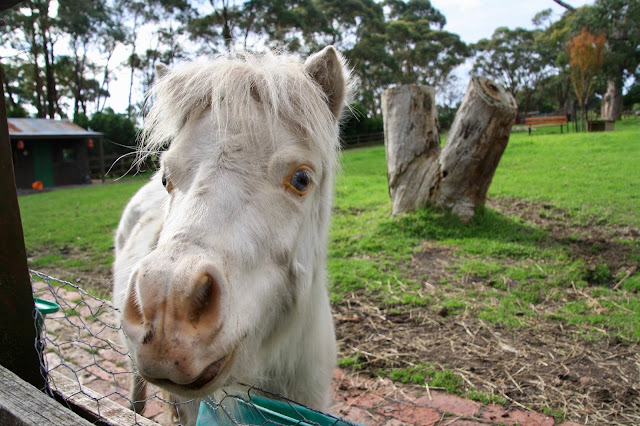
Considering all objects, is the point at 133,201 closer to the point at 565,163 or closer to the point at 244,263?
the point at 244,263

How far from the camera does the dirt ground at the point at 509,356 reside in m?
2.92

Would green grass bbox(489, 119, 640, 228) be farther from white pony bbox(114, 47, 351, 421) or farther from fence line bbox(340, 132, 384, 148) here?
fence line bbox(340, 132, 384, 148)

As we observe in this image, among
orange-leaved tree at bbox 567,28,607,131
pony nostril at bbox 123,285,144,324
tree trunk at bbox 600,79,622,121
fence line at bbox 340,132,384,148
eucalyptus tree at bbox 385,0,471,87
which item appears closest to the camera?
pony nostril at bbox 123,285,144,324

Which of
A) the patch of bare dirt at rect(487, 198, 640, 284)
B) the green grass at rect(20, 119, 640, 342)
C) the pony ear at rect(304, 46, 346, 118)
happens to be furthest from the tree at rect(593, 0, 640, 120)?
the pony ear at rect(304, 46, 346, 118)

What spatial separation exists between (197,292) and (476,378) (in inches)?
110

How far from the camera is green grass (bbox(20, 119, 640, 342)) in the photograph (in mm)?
4191

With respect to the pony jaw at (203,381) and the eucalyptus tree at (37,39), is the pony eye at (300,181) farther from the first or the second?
the eucalyptus tree at (37,39)

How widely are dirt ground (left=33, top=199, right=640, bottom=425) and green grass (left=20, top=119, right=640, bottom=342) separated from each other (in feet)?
0.45

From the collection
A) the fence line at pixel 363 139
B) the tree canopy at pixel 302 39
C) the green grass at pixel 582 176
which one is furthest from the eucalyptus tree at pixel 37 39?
the green grass at pixel 582 176

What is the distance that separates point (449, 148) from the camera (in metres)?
6.56

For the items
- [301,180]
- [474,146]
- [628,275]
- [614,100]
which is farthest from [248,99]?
[614,100]

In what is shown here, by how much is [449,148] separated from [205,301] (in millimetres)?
5955

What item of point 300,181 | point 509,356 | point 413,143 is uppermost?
point 413,143

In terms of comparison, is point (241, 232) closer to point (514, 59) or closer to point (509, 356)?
point (509, 356)
